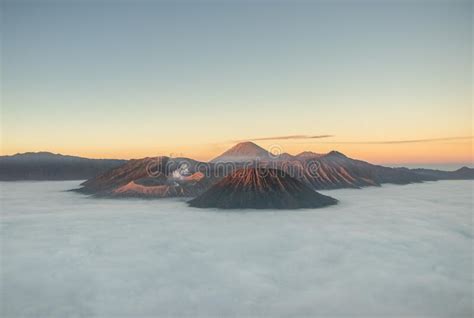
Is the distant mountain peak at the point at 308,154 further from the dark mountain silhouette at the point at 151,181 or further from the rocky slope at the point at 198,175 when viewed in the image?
the dark mountain silhouette at the point at 151,181

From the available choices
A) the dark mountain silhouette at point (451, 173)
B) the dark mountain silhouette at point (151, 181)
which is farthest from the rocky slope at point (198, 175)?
the dark mountain silhouette at point (451, 173)

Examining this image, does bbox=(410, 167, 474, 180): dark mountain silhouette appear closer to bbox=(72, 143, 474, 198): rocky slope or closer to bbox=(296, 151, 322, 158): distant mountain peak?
bbox=(72, 143, 474, 198): rocky slope

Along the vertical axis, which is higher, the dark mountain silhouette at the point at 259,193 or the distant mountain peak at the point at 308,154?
the distant mountain peak at the point at 308,154

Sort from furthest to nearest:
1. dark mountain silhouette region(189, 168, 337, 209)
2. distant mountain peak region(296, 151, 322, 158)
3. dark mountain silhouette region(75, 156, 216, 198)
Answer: distant mountain peak region(296, 151, 322, 158) < dark mountain silhouette region(75, 156, 216, 198) < dark mountain silhouette region(189, 168, 337, 209)

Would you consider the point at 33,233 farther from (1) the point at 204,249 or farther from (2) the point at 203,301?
(2) the point at 203,301

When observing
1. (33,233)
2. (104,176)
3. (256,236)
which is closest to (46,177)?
(104,176)

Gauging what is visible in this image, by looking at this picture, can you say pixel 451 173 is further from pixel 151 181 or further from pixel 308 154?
pixel 151 181

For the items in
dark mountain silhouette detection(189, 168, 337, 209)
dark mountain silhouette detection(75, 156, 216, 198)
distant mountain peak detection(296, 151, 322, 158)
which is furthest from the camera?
distant mountain peak detection(296, 151, 322, 158)

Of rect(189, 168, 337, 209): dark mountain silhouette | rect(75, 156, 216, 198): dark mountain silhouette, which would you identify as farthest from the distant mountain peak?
rect(189, 168, 337, 209): dark mountain silhouette

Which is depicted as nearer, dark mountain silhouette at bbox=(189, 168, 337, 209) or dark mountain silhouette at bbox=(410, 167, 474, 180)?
dark mountain silhouette at bbox=(189, 168, 337, 209)

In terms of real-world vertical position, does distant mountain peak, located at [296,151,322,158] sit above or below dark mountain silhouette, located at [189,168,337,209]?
above
